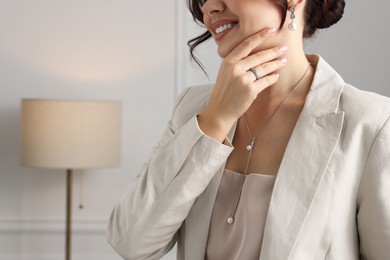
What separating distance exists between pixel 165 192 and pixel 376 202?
1.41ft

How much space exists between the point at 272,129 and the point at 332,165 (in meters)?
0.20

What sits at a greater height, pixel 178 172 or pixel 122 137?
pixel 178 172

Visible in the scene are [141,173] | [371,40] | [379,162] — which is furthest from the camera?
Result: [371,40]

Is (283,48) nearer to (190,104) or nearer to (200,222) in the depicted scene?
(190,104)

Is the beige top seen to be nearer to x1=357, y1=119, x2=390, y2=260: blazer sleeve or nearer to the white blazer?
the white blazer

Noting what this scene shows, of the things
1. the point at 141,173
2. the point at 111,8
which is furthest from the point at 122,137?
the point at 141,173

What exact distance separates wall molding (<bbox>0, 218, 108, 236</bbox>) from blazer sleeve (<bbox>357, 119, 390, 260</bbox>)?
246 cm

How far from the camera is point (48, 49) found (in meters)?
3.65

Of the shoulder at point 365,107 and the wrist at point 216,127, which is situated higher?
the shoulder at point 365,107

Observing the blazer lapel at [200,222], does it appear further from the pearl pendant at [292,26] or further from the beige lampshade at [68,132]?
the beige lampshade at [68,132]

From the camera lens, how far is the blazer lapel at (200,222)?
1.52m

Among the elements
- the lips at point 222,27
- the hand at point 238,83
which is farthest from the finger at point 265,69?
the lips at point 222,27

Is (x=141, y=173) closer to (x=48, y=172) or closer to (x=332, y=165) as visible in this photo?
(x=332, y=165)

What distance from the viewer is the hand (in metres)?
1.48
